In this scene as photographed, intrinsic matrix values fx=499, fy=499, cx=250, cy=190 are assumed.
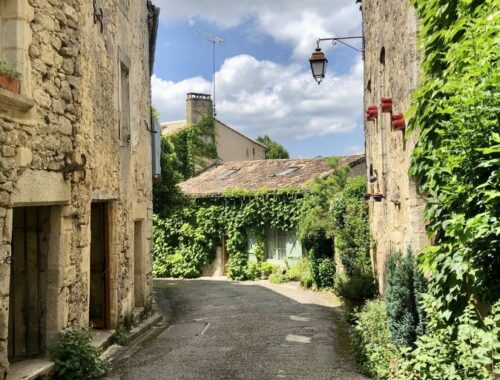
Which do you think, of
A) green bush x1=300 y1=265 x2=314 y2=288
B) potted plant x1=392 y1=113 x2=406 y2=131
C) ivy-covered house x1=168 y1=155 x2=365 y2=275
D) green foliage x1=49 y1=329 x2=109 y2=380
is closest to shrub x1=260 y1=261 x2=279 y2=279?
ivy-covered house x1=168 y1=155 x2=365 y2=275

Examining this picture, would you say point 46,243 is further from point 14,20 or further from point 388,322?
point 388,322

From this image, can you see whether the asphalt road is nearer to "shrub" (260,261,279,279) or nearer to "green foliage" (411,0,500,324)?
"green foliage" (411,0,500,324)

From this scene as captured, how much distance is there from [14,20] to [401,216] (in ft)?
16.9

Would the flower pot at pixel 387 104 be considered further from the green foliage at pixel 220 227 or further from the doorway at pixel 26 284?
the green foliage at pixel 220 227

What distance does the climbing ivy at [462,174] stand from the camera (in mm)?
3109

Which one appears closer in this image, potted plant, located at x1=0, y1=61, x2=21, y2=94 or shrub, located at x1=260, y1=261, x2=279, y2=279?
potted plant, located at x1=0, y1=61, x2=21, y2=94

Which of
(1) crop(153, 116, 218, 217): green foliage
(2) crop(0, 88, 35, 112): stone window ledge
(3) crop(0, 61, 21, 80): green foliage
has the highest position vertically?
(1) crop(153, 116, 218, 217): green foliage

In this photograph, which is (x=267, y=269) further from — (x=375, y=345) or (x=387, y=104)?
(x=387, y=104)

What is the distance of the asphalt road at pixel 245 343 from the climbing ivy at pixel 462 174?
268 cm

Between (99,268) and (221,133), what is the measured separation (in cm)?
2177

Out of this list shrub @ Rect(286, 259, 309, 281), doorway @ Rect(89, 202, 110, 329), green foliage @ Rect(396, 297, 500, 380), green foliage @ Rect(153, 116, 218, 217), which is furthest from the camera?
green foliage @ Rect(153, 116, 218, 217)

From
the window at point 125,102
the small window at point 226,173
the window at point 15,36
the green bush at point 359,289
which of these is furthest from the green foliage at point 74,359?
the small window at point 226,173

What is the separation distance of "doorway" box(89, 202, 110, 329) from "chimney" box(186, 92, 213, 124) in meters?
20.0

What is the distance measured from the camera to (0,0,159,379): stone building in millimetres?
4867
